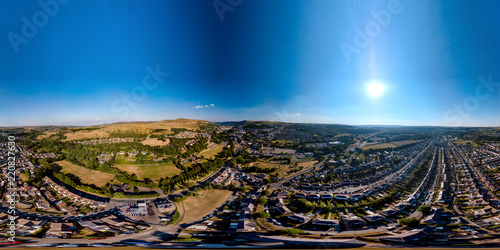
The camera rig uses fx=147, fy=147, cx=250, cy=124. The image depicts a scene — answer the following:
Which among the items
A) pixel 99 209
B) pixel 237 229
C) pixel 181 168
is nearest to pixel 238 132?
pixel 181 168

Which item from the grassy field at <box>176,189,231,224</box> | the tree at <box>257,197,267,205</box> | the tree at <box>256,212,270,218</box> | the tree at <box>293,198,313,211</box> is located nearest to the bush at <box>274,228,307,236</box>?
the tree at <box>256,212,270,218</box>

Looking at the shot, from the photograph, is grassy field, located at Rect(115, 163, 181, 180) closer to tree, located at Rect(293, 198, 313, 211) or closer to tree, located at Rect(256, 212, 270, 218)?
tree, located at Rect(256, 212, 270, 218)

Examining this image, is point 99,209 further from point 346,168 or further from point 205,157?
point 346,168

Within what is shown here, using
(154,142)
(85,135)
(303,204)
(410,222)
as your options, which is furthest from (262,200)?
(85,135)

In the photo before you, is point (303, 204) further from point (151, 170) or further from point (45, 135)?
point (45, 135)

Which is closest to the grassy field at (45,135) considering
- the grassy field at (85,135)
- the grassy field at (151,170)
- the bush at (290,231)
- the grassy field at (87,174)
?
the grassy field at (85,135)
